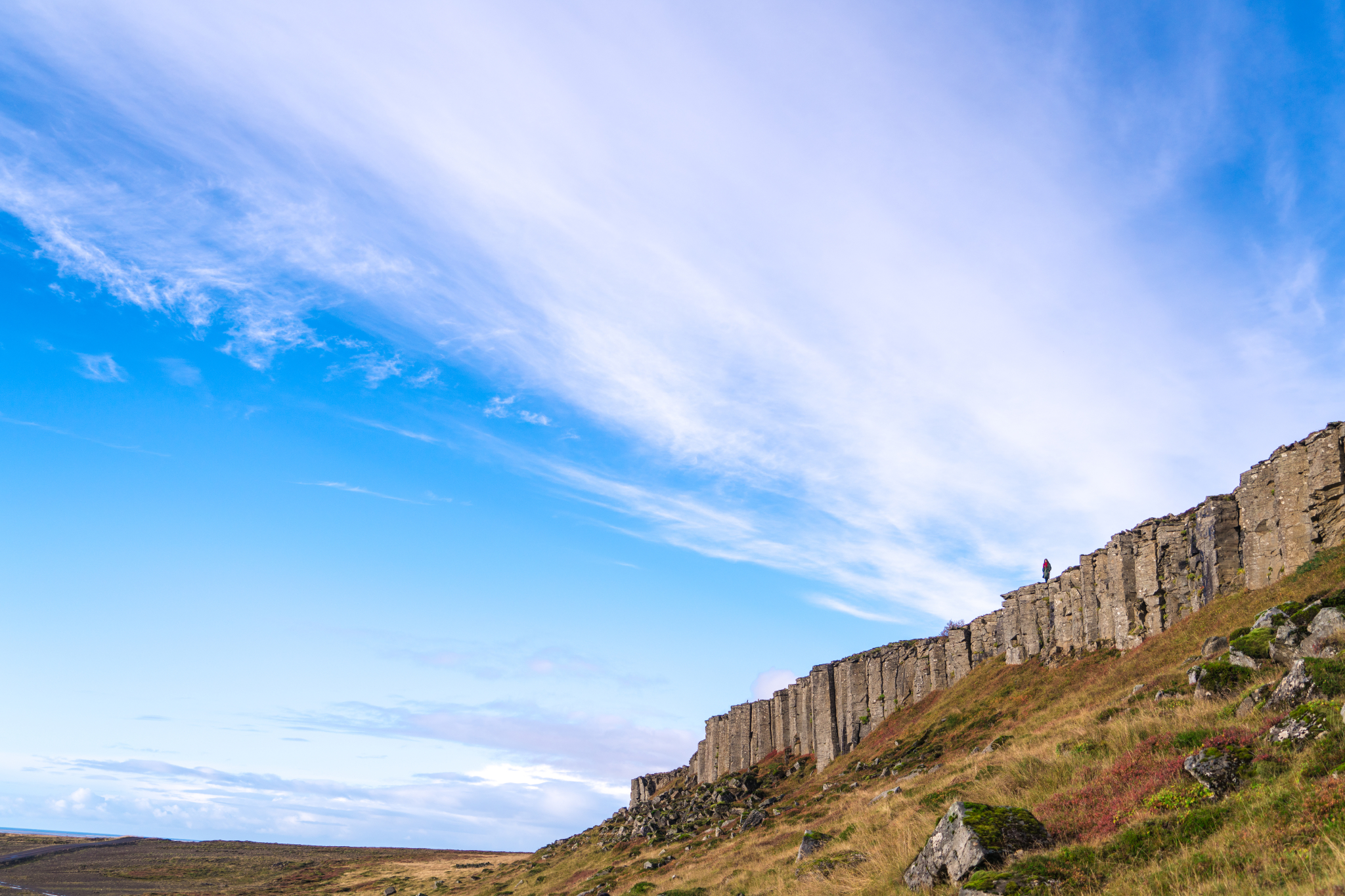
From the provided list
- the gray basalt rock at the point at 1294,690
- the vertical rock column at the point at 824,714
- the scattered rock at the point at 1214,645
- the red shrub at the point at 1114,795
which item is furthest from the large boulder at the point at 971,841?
the vertical rock column at the point at 824,714

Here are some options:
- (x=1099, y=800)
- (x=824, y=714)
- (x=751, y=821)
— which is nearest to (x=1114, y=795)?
(x=1099, y=800)

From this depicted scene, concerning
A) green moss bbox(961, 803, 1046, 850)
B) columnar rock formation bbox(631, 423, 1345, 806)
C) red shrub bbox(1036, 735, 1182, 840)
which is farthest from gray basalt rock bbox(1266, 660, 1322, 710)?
columnar rock formation bbox(631, 423, 1345, 806)

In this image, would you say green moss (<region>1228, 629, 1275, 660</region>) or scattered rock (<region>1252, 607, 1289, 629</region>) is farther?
scattered rock (<region>1252, 607, 1289, 629</region>)

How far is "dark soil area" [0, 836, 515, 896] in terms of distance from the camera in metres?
95.8

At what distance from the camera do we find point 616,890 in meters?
37.0

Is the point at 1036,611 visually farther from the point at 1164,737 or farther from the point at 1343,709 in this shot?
the point at 1343,709

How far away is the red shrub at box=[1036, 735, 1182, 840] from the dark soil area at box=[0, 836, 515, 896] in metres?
79.0

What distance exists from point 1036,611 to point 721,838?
24.4 meters

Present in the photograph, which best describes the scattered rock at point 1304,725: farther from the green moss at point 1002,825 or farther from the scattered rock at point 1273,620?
the scattered rock at point 1273,620

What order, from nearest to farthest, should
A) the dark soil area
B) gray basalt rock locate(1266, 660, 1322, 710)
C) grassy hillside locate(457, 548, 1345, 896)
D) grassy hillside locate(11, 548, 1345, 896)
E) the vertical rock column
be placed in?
1. grassy hillside locate(457, 548, 1345, 896)
2. grassy hillside locate(11, 548, 1345, 896)
3. gray basalt rock locate(1266, 660, 1322, 710)
4. the vertical rock column
5. the dark soil area

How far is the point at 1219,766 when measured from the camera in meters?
13.7

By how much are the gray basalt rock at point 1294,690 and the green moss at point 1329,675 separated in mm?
82

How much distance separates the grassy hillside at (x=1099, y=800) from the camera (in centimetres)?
1133

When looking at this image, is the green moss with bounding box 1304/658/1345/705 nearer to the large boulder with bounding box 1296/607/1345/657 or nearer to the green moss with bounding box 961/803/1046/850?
the large boulder with bounding box 1296/607/1345/657
